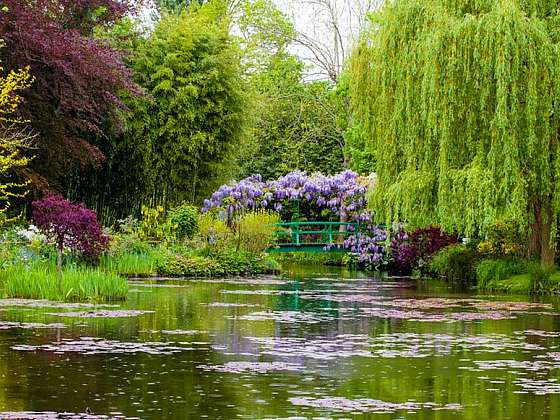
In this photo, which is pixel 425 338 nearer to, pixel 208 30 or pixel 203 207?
pixel 203 207

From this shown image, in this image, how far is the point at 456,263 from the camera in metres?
28.2

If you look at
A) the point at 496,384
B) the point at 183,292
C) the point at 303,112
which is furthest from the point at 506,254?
the point at 303,112

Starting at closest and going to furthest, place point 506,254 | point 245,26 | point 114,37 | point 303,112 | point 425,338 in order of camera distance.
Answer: point 425,338, point 506,254, point 114,37, point 303,112, point 245,26

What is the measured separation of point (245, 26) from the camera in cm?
5575

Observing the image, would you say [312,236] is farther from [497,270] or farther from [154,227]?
[497,270]

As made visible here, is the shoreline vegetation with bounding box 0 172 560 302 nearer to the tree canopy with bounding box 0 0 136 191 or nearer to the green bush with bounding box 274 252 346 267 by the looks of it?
the green bush with bounding box 274 252 346 267

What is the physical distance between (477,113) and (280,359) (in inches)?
475

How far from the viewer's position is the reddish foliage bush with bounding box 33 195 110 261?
1817 centimetres

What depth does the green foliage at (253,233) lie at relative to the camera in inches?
1161

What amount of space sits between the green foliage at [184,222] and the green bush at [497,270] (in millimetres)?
8189

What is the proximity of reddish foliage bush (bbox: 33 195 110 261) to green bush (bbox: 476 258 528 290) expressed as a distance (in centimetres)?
923

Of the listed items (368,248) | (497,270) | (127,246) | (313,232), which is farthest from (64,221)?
(313,232)

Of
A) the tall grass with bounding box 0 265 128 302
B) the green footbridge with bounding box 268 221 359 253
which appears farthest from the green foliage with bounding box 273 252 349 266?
the tall grass with bounding box 0 265 128 302

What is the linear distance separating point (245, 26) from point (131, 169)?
2494 cm
